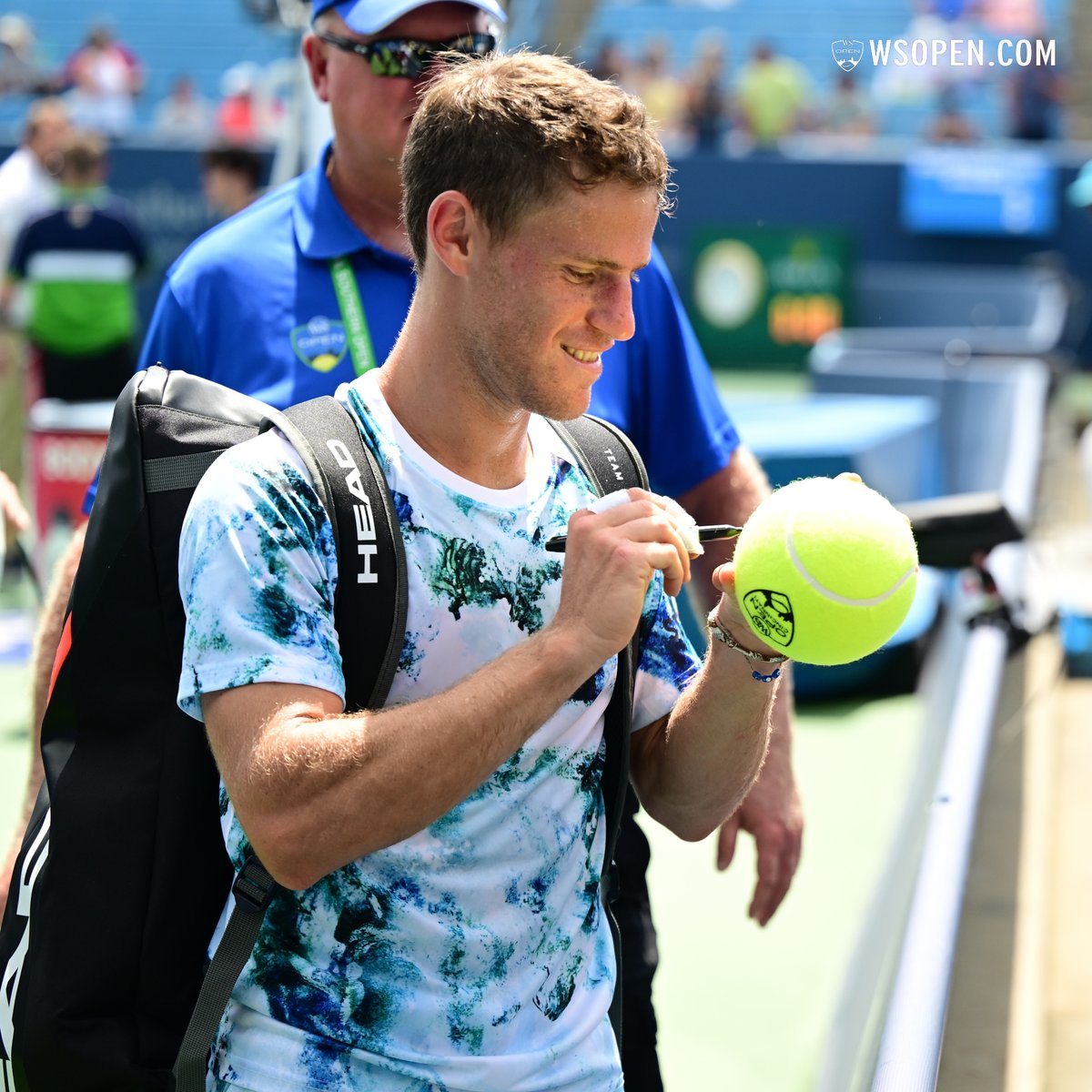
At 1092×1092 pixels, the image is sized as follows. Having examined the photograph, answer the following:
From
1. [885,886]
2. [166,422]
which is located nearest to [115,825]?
[166,422]

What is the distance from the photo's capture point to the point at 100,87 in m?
22.0

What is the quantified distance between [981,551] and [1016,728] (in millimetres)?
1402

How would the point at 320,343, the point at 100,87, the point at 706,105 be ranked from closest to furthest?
the point at 320,343, the point at 706,105, the point at 100,87

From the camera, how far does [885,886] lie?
14.1 ft

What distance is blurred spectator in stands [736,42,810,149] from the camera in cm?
2073

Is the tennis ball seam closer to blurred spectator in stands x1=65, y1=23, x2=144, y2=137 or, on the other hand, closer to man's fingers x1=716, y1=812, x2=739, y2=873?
man's fingers x1=716, y1=812, x2=739, y2=873

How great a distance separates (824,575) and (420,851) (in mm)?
551

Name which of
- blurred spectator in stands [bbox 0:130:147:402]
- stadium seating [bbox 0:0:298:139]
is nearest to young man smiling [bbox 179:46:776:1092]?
blurred spectator in stands [bbox 0:130:147:402]

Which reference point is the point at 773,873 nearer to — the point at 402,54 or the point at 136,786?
the point at 136,786

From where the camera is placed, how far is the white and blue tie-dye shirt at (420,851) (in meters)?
1.76

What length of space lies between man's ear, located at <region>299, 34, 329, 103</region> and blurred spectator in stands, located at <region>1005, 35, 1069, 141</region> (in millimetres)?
17856

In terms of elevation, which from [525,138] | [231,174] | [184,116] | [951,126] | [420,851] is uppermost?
[525,138]

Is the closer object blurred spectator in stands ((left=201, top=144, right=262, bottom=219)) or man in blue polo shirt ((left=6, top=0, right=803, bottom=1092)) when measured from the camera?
man in blue polo shirt ((left=6, top=0, right=803, bottom=1092))

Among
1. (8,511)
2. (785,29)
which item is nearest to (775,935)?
(8,511)
